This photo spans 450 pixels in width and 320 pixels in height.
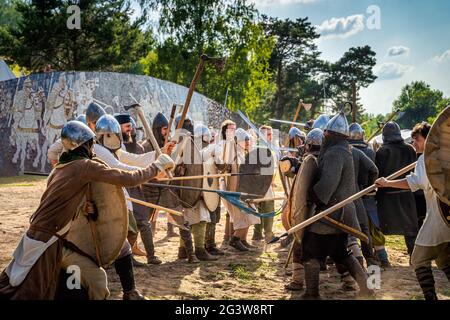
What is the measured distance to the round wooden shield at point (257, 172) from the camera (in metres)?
8.46

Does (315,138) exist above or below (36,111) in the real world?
below

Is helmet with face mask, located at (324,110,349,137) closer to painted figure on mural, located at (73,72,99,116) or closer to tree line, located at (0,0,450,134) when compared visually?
tree line, located at (0,0,450,134)

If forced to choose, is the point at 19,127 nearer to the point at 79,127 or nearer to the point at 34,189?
the point at 34,189

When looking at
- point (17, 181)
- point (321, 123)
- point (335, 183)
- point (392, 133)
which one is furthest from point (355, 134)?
point (17, 181)

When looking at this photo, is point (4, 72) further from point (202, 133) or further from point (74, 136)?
point (74, 136)

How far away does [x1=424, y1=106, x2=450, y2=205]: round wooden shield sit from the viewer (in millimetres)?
4496

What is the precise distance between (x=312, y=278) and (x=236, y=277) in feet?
4.93

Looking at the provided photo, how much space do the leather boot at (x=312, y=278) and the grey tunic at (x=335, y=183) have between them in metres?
0.29

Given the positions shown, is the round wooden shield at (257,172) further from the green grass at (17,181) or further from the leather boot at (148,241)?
the green grass at (17,181)

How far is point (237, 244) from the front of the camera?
834 centimetres

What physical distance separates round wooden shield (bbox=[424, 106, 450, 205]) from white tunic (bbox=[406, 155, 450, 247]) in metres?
0.23

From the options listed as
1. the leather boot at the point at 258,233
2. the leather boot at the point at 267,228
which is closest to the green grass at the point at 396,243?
the leather boot at the point at 267,228

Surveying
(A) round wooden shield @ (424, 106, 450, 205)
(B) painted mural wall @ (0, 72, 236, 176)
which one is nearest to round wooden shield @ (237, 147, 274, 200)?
(A) round wooden shield @ (424, 106, 450, 205)

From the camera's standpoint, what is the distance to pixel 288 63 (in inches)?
1850
